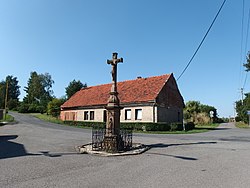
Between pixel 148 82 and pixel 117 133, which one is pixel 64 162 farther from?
pixel 148 82

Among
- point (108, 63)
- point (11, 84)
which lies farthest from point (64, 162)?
point (11, 84)

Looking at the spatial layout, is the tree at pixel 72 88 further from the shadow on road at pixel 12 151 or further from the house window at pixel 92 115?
the shadow on road at pixel 12 151

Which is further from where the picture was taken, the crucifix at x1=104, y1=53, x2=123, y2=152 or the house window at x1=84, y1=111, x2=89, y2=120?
the house window at x1=84, y1=111, x2=89, y2=120

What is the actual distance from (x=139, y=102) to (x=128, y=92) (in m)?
4.26

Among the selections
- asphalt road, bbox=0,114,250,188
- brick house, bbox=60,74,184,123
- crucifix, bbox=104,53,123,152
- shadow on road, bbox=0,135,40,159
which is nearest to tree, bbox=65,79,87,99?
brick house, bbox=60,74,184,123

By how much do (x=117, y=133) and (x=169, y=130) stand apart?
15.3 metres

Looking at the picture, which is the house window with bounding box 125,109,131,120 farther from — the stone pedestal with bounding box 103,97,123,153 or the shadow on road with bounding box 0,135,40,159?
the shadow on road with bounding box 0,135,40,159

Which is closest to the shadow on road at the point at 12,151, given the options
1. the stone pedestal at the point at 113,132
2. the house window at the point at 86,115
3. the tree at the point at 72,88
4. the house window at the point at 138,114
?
the stone pedestal at the point at 113,132

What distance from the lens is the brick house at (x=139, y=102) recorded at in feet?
85.4

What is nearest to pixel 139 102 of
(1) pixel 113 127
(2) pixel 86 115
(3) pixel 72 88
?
(2) pixel 86 115

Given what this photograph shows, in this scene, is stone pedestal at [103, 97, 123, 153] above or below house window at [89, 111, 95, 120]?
below

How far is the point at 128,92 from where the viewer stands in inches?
1196

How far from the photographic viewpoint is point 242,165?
7453mm

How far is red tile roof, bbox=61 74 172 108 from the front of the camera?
27.4 metres
